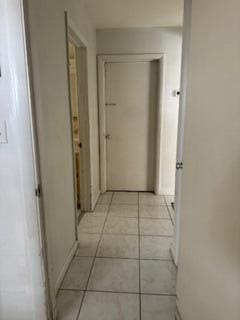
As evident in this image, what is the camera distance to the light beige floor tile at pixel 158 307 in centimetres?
151

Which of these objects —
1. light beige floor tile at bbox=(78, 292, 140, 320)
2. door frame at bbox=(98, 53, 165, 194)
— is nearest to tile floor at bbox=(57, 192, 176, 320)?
light beige floor tile at bbox=(78, 292, 140, 320)

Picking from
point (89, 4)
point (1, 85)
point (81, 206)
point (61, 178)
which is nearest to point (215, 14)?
point (1, 85)

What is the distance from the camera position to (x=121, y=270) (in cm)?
195

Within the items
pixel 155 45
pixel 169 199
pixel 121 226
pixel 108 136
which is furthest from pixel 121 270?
pixel 155 45

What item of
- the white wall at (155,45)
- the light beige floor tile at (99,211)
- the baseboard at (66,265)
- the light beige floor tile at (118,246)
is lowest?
the light beige floor tile at (99,211)

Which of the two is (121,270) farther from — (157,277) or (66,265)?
(66,265)

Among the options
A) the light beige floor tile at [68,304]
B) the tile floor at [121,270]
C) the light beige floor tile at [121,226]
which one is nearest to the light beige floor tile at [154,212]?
the tile floor at [121,270]

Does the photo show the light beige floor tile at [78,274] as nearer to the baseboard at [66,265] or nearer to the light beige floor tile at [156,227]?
the baseboard at [66,265]

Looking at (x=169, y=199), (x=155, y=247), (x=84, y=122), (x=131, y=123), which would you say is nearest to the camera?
(x=155, y=247)

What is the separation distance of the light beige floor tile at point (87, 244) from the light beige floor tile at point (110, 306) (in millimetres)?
510

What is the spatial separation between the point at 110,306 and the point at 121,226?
3.74 ft

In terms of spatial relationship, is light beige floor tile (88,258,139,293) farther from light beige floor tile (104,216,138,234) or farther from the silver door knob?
the silver door knob

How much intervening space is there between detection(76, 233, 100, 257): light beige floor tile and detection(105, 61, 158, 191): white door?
1.46m

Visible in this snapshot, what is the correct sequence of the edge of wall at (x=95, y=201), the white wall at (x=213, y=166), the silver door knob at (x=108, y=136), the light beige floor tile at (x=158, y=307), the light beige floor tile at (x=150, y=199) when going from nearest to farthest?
the white wall at (x=213, y=166)
the light beige floor tile at (x=158, y=307)
the edge of wall at (x=95, y=201)
the light beige floor tile at (x=150, y=199)
the silver door knob at (x=108, y=136)
